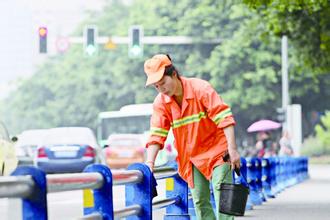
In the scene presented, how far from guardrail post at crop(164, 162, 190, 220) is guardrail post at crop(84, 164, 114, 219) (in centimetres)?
367

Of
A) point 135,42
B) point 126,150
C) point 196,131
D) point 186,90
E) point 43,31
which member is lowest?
point 126,150

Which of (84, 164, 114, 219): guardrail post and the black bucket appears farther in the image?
the black bucket

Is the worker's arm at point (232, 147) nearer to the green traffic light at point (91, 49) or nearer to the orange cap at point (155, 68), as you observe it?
the orange cap at point (155, 68)

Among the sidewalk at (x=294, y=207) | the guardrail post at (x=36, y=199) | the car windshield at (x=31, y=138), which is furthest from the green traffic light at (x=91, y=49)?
the guardrail post at (x=36, y=199)

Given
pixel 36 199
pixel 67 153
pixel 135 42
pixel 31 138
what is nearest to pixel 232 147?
pixel 36 199

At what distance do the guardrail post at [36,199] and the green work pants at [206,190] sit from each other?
345 cm

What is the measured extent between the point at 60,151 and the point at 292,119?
1766cm

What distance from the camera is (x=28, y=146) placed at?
39469mm

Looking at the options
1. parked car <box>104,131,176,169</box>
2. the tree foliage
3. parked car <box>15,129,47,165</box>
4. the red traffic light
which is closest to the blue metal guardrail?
the red traffic light

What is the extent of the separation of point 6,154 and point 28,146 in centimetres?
1796

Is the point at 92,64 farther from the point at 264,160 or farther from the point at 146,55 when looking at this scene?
the point at 264,160

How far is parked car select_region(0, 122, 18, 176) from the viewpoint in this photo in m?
21.0

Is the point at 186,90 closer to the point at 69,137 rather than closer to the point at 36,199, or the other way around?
the point at 36,199

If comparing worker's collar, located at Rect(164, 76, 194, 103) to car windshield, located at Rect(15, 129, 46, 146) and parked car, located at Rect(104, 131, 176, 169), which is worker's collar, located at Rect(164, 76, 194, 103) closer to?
car windshield, located at Rect(15, 129, 46, 146)
